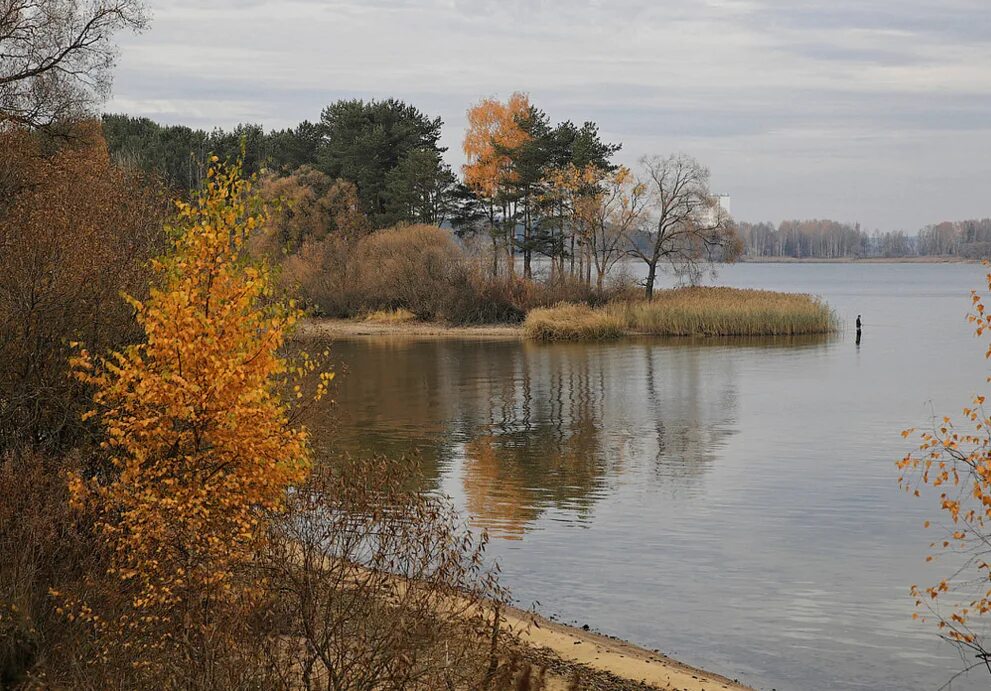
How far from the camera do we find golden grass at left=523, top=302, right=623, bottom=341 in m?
64.4

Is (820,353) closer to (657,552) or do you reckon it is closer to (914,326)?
(914,326)

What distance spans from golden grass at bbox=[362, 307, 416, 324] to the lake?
17.8 meters

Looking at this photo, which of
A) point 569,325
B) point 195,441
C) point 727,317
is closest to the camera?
point 195,441

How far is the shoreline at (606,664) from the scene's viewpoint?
42.9 feet

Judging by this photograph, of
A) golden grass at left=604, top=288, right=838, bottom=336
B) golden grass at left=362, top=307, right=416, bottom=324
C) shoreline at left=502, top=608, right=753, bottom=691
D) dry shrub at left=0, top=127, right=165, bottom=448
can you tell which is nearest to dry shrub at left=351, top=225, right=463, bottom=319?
golden grass at left=362, top=307, right=416, bottom=324

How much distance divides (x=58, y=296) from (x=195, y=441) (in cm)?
425

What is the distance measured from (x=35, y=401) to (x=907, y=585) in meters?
13.1

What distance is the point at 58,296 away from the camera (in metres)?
15.3

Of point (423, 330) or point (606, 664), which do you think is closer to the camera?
point (606, 664)

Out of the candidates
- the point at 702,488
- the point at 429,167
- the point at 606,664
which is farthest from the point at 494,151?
the point at 606,664

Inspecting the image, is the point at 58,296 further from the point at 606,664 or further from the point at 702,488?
the point at 702,488

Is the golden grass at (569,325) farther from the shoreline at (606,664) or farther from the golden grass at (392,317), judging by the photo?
the shoreline at (606,664)

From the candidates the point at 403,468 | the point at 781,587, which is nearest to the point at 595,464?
the point at 781,587

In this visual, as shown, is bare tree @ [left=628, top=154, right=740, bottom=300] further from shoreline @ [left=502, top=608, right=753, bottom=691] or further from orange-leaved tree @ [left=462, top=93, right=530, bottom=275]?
shoreline @ [left=502, top=608, right=753, bottom=691]
